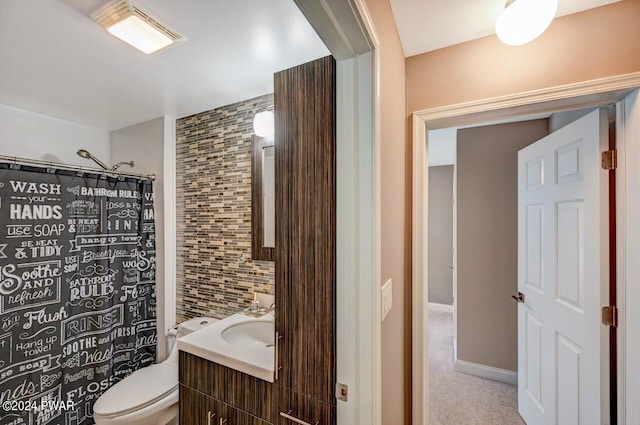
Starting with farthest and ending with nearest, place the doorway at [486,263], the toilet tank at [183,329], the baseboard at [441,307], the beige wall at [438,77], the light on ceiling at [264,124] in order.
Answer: the baseboard at [441,307] < the doorway at [486,263] < the toilet tank at [183,329] < the light on ceiling at [264,124] < the beige wall at [438,77]

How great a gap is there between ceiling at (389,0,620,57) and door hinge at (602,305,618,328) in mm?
1282

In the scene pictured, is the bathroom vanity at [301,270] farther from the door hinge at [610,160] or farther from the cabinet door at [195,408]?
the door hinge at [610,160]

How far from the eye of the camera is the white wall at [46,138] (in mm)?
1965

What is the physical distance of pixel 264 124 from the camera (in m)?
1.65

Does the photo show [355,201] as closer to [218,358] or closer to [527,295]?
[218,358]

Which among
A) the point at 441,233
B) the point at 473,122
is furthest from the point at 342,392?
the point at 441,233

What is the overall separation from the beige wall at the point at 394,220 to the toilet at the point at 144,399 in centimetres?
139

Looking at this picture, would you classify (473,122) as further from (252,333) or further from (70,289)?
(70,289)

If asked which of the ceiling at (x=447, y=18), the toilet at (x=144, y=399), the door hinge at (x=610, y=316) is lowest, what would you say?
the toilet at (x=144, y=399)

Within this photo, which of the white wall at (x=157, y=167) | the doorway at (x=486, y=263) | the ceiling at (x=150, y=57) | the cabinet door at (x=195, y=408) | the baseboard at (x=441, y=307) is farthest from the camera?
the baseboard at (x=441, y=307)

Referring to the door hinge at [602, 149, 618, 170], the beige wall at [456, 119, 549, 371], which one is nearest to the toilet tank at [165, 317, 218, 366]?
the beige wall at [456, 119, 549, 371]

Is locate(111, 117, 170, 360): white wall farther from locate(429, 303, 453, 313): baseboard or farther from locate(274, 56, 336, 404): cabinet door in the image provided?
locate(429, 303, 453, 313): baseboard

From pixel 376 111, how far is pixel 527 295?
184cm

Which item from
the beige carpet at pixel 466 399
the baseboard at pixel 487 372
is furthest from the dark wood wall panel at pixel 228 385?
the baseboard at pixel 487 372
